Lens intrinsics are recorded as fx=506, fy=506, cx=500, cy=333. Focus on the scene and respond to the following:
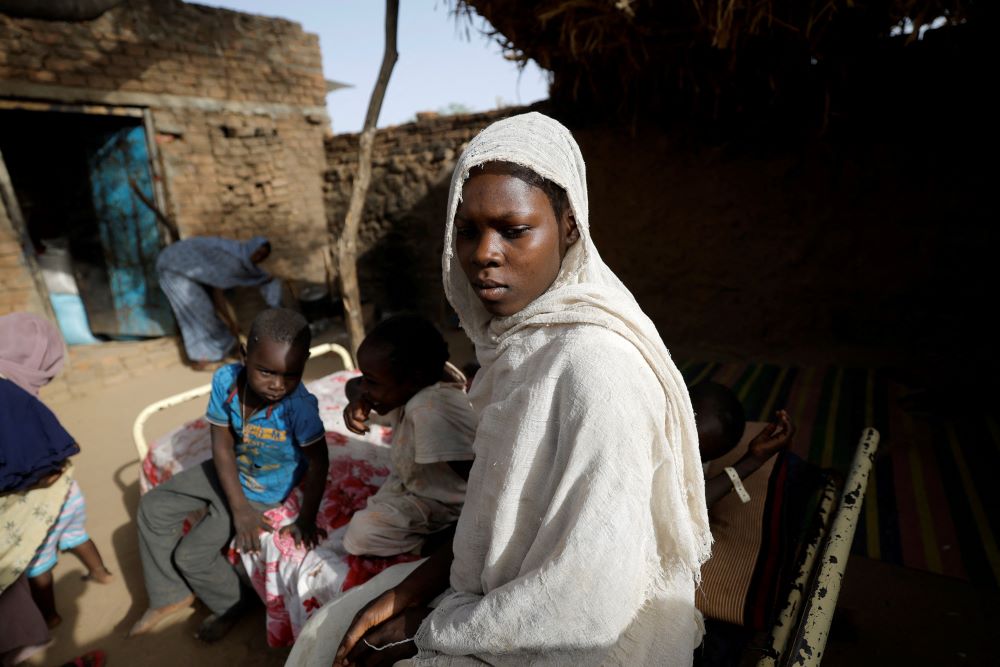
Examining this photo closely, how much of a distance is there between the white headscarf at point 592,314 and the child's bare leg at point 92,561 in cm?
286

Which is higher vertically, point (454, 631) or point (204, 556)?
point (454, 631)

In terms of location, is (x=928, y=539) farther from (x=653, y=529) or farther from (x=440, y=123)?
(x=440, y=123)

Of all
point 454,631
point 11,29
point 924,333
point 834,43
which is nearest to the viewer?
point 454,631

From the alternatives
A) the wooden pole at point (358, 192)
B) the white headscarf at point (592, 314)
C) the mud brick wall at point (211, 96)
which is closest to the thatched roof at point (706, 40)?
the wooden pole at point (358, 192)

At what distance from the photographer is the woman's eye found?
1.07 meters

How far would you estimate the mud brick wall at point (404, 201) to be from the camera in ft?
22.6

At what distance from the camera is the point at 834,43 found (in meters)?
3.70

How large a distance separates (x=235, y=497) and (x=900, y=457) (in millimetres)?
3596

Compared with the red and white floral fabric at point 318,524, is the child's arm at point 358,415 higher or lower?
higher

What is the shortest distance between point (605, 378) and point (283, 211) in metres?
7.79

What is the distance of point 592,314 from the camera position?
1.00 m

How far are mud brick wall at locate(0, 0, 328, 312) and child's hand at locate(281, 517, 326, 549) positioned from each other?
538 centimetres

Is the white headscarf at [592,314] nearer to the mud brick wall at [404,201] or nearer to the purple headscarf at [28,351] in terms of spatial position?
the purple headscarf at [28,351]

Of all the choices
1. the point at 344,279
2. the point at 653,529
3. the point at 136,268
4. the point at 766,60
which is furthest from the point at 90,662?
the point at 136,268
